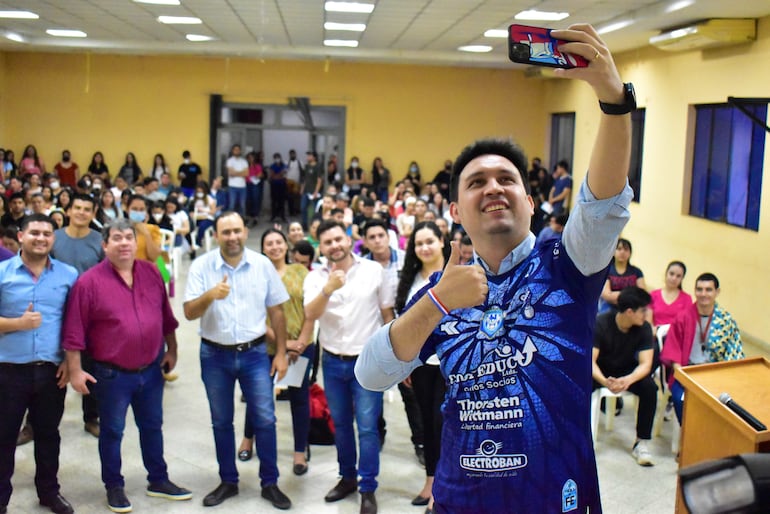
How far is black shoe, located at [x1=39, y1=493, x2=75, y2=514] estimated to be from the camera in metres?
3.96

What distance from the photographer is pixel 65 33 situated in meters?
13.5

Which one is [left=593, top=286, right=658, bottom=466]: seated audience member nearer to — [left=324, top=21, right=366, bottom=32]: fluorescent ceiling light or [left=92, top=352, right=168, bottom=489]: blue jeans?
[left=92, top=352, right=168, bottom=489]: blue jeans

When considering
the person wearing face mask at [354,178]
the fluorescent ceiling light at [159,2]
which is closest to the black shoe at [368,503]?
the fluorescent ceiling light at [159,2]

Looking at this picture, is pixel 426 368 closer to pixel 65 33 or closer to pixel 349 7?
pixel 349 7

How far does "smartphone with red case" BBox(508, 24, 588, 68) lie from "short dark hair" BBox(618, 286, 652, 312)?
3.69m

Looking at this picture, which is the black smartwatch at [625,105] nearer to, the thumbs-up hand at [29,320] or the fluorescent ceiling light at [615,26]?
the thumbs-up hand at [29,320]

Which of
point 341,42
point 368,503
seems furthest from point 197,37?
point 368,503

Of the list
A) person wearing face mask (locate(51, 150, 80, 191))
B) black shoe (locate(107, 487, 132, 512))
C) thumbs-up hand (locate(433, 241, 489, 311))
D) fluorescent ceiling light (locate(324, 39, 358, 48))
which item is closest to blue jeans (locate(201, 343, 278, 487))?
black shoe (locate(107, 487, 132, 512))

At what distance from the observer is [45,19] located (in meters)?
11.9

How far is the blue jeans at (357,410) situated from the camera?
3.99 metres

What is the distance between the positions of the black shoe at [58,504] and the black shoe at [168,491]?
1.32 ft

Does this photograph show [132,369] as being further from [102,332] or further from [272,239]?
[272,239]

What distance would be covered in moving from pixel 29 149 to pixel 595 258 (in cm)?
1690

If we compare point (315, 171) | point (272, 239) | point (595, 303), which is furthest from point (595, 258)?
point (315, 171)
